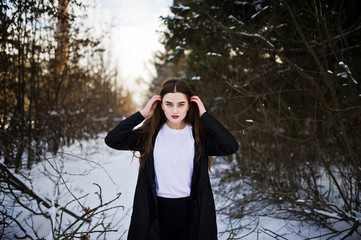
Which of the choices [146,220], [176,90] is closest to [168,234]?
[146,220]

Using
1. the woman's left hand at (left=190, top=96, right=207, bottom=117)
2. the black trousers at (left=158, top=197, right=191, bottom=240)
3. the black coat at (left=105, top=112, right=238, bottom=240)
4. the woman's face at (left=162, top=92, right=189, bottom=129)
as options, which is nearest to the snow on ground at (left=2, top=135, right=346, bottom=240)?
the black coat at (left=105, top=112, right=238, bottom=240)

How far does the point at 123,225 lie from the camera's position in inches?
147

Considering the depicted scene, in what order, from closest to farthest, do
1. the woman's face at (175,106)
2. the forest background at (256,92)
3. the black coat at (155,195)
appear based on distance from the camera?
the black coat at (155,195) < the woman's face at (175,106) < the forest background at (256,92)

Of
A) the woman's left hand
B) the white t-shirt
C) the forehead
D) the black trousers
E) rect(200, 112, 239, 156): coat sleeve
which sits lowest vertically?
the black trousers

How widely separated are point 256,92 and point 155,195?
3791mm

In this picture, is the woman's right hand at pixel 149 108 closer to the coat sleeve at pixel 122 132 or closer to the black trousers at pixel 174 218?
the coat sleeve at pixel 122 132

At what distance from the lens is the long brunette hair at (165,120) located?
226cm

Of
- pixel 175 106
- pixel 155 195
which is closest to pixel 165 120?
pixel 175 106

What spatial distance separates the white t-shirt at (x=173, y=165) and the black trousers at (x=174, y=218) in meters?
0.06

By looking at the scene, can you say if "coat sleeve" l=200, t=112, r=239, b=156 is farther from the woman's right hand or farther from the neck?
the woman's right hand

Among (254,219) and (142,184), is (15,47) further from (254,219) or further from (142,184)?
(254,219)

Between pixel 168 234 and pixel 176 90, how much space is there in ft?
4.23

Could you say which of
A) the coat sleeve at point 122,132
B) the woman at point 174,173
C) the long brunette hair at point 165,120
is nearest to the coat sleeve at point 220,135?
the woman at point 174,173

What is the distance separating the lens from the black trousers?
86.0 inches
